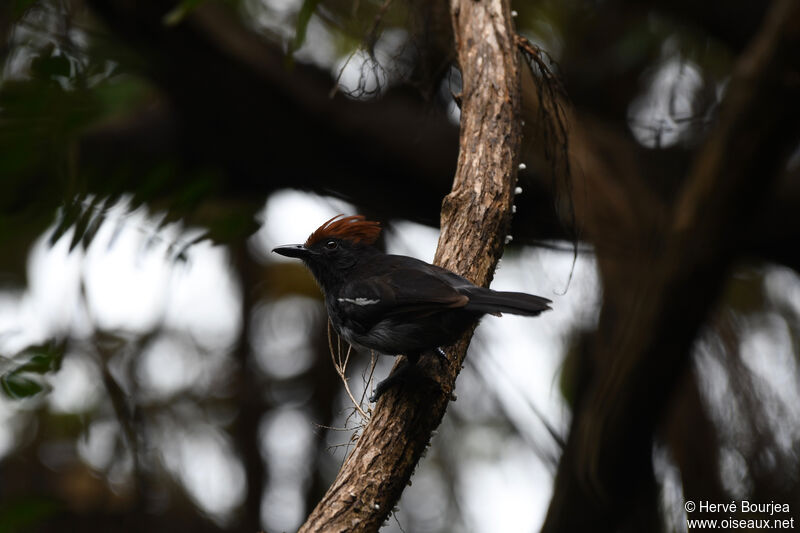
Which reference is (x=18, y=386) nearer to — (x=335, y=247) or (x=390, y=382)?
(x=390, y=382)

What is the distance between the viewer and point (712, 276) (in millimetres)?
3381

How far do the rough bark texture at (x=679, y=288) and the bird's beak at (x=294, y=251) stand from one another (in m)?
1.57

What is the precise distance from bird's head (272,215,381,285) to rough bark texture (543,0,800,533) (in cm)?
134

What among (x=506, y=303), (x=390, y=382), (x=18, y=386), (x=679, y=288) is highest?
(x=679, y=288)

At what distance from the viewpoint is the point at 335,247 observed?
3.68 metres

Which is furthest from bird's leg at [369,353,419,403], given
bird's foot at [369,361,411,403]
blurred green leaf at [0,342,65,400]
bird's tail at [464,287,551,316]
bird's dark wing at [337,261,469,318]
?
blurred green leaf at [0,342,65,400]

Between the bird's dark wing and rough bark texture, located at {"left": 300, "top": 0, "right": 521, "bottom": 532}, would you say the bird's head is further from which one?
rough bark texture, located at {"left": 300, "top": 0, "right": 521, "bottom": 532}

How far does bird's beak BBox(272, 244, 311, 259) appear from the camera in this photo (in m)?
3.61

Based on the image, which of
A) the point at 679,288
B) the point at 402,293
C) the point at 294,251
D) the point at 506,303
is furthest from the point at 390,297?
the point at 679,288

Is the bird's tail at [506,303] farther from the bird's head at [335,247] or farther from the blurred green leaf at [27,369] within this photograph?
the blurred green leaf at [27,369]

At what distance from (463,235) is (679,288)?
3.49 ft

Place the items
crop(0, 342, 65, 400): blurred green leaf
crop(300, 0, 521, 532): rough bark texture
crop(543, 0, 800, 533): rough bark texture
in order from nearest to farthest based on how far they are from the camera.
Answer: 1. crop(300, 0, 521, 532): rough bark texture
2. crop(0, 342, 65, 400): blurred green leaf
3. crop(543, 0, 800, 533): rough bark texture

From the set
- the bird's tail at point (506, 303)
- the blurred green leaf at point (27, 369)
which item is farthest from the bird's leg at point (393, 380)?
the blurred green leaf at point (27, 369)

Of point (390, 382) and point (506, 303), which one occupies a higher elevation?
point (506, 303)
